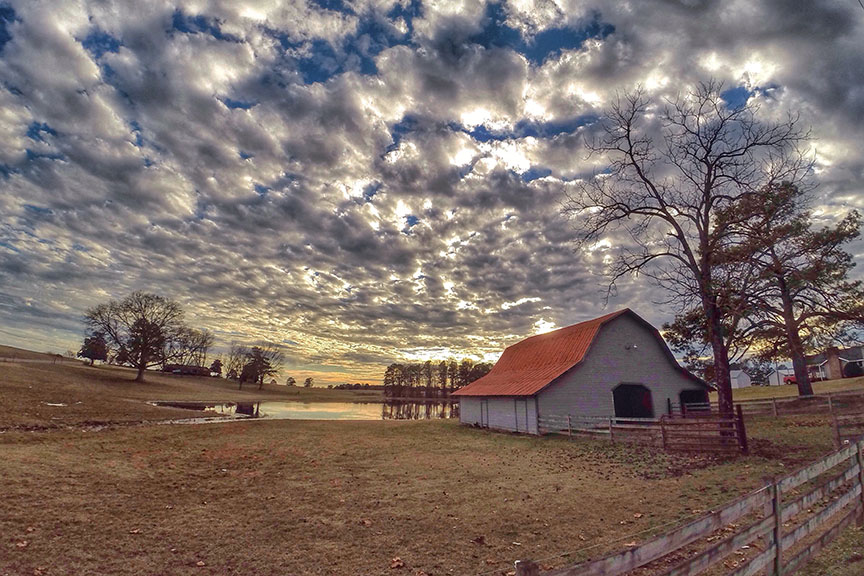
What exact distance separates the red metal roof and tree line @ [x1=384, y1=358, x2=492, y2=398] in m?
92.7

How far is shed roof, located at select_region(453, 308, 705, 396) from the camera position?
2889cm

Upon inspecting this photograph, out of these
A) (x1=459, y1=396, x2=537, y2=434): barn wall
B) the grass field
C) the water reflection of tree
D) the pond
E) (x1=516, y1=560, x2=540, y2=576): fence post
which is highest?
(x1=516, y1=560, x2=540, y2=576): fence post

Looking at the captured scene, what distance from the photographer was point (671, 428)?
18594 mm

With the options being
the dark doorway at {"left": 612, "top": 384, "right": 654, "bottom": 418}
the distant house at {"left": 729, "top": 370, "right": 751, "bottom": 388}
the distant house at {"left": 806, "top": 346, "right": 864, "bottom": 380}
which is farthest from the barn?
the distant house at {"left": 729, "top": 370, "right": 751, "bottom": 388}

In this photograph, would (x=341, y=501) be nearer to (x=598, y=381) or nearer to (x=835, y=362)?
(x=598, y=381)

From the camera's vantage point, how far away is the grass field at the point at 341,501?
759 cm

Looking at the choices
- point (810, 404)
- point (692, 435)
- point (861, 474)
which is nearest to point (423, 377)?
point (810, 404)

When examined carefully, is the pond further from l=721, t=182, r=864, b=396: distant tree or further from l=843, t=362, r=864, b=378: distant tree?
l=843, t=362, r=864, b=378: distant tree

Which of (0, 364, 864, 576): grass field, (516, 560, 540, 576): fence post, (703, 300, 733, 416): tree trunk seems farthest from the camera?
(703, 300, 733, 416): tree trunk

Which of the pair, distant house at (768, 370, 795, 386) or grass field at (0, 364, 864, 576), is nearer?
grass field at (0, 364, 864, 576)

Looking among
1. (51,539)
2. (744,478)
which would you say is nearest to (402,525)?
(51,539)

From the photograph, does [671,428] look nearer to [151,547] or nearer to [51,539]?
[151,547]

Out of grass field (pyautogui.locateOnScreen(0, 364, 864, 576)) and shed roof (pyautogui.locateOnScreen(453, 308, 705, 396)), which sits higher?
shed roof (pyautogui.locateOnScreen(453, 308, 705, 396))

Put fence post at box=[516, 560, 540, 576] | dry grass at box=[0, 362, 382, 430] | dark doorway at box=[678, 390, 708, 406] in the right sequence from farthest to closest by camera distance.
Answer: dark doorway at box=[678, 390, 708, 406]
dry grass at box=[0, 362, 382, 430]
fence post at box=[516, 560, 540, 576]
